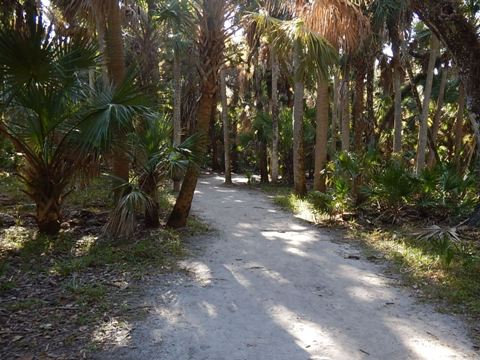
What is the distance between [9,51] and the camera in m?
6.07

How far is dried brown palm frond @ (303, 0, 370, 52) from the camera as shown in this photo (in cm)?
909

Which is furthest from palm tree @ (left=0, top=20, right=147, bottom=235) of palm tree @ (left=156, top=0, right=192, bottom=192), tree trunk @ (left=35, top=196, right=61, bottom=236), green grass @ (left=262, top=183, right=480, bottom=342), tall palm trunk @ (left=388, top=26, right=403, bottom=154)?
tall palm trunk @ (left=388, top=26, right=403, bottom=154)

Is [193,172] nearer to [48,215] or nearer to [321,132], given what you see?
[48,215]

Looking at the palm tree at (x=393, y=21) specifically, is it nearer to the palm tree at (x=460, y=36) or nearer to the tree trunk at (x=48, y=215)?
the palm tree at (x=460, y=36)

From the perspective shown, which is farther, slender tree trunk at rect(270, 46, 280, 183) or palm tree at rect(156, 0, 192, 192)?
slender tree trunk at rect(270, 46, 280, 183)

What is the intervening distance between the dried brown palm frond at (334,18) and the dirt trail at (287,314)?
4.63 meters

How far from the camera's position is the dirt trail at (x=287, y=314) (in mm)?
4043

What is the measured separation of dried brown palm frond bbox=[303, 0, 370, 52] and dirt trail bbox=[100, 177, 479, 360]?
15.2ft

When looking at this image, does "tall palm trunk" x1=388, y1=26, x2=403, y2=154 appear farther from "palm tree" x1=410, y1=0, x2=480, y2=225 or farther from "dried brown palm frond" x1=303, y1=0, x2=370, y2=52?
"palm tree" x1=410, y1=0, x2=480, y2=225

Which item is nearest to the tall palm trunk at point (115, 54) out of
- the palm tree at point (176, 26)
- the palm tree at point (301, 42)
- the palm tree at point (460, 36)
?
the palm tree at point (176, 26)

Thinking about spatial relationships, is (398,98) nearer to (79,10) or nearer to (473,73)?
(473,73)

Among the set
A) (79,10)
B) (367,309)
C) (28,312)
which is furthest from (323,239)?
(79,10)

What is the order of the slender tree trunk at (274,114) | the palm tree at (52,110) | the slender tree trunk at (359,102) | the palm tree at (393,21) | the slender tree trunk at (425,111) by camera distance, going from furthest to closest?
the slender tree trunk at (274,114) < the slender tree trunk at (425,111) < the slender tree trunk at (359,102) < the palm tree at (393,21) < the palm tree at (52,110)

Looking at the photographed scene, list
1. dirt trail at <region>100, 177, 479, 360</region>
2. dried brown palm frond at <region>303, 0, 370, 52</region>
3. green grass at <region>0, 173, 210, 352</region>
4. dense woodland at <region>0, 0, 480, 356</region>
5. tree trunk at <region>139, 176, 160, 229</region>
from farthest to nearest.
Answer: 1. dried brown palm frond at <region>303, 0, 370, 52</region>
2. tree trunk at <region>139, 176, 160, 229</region>
3. dense woodland at <region>0, 0, 480, 356</region>
4. green grass at <region>0, 173, 210, 352</region>
5. dirt trail at <region>100, 177, 479, 360</region>
